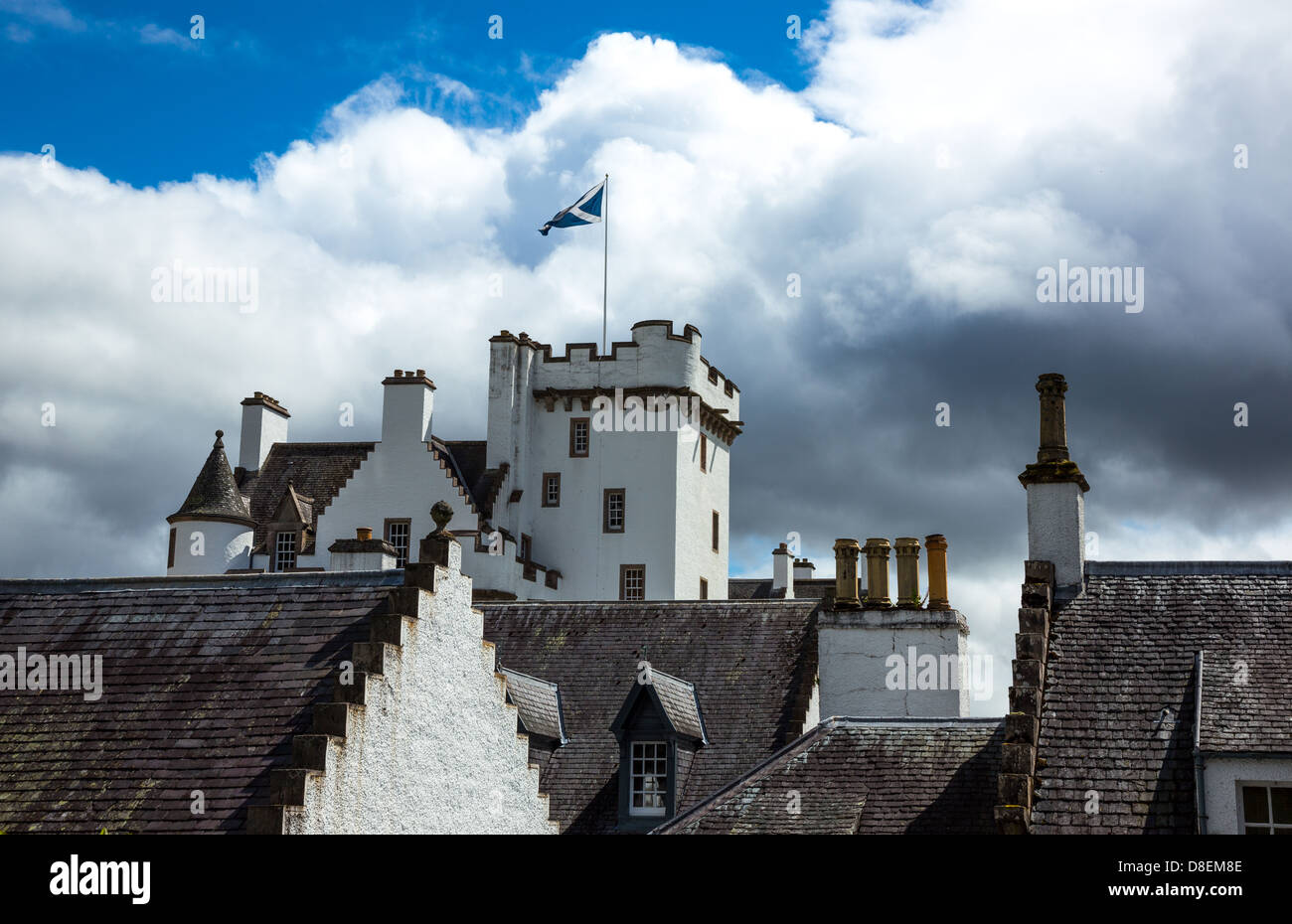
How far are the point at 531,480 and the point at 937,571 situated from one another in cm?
3330

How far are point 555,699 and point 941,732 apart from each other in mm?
10624

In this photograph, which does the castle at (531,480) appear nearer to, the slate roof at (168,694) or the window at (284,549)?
the window at (284,549)

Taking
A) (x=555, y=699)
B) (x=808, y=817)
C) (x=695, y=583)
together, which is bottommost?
(x=808, y=817)

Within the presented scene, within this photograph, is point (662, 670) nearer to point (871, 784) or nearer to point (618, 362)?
point (871, 784)

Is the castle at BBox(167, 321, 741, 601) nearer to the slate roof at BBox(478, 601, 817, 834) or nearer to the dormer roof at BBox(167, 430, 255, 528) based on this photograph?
the dormer roof at BBox(167, 430, 255, 528)

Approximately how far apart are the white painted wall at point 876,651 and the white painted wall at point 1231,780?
428 inches

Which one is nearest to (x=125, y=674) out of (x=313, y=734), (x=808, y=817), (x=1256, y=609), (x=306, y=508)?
(x=313, y=734)

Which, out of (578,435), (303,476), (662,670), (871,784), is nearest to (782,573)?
(578,435)

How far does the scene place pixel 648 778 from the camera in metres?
28.3

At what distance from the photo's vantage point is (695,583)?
6016cm

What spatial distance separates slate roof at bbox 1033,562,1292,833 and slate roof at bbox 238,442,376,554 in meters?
42.6

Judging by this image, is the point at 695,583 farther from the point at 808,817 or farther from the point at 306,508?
the point at 808,817

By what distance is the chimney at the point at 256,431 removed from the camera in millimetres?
61125
